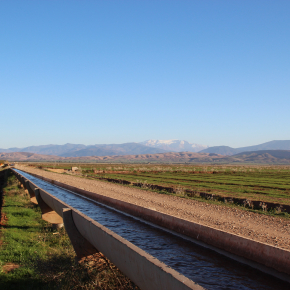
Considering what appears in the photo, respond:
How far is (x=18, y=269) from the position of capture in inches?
303

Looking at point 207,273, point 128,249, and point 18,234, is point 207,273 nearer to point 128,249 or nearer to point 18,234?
point 128,249

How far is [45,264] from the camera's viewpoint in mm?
7340

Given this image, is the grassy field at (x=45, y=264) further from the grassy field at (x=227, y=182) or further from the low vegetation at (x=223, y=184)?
the grassy field at (x=227, y=182)

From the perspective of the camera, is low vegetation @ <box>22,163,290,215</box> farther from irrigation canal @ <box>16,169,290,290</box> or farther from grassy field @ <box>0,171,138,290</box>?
grassy field @ <box>0,171,138,290</box>

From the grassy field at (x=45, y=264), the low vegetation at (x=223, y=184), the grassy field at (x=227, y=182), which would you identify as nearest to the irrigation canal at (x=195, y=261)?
the grassy field at (x=45, y=264)

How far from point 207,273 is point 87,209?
316 inches

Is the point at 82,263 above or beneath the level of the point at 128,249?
beneath

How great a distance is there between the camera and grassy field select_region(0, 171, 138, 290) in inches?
236

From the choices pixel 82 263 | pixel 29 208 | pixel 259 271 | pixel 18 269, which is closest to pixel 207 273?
pixel 259 271

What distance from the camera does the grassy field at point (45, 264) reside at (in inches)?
236

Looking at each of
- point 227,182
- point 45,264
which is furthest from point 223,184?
point 45,264

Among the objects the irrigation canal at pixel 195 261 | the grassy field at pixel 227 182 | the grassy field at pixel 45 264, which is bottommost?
the grassy field at pixel 227 182

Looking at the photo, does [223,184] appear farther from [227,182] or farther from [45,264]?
[45,264]

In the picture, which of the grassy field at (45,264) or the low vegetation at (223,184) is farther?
the low vegetation at (223,184)
